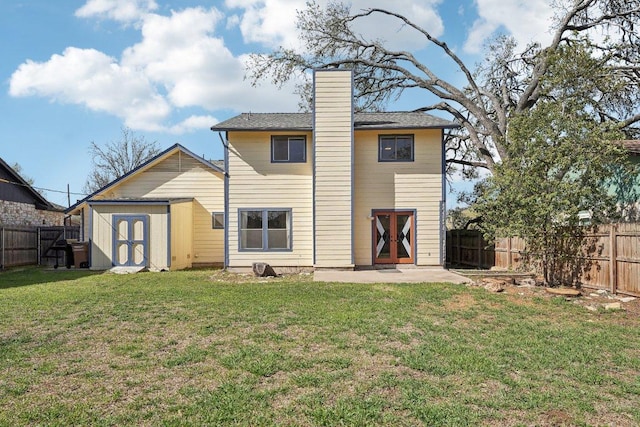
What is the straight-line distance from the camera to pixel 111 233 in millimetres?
14430

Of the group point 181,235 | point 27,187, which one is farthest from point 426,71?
point 27,187

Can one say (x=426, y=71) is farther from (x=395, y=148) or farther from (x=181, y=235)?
(x=181, y=235)

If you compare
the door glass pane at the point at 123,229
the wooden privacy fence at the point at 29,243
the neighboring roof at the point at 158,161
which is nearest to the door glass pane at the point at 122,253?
the door glass pane at the point at 123,229

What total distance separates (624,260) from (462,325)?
16.8ft

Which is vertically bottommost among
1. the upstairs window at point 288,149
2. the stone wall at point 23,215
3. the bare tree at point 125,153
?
the stone wall at point 23,215

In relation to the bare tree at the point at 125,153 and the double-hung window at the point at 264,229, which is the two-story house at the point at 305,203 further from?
the bare tree at the point at 125,153

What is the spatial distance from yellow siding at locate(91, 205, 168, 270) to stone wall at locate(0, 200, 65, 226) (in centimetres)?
652

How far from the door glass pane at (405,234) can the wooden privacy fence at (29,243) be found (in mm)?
14173

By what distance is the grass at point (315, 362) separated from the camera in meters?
3.56

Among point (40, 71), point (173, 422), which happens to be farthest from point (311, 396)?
point (40, 71)

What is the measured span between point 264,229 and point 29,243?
35.6ft

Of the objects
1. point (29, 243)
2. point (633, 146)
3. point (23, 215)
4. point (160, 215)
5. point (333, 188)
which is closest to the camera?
point (633, 146)

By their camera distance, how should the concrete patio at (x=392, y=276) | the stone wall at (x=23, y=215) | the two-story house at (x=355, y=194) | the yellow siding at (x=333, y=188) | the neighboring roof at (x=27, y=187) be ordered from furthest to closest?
1. the neighboring roof at (x=27, y=187)
2. the stone wall at (x=23, y=215)
3. the two-story house at (x=355, y=194)
4. the yellow siding at (x=333, y=188)
5. the concrete patio at (x=392, y=276)

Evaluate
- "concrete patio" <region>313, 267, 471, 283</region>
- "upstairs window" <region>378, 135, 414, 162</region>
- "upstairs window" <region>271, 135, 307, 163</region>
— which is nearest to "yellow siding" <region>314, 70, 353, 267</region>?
"concrete patio" <region>313, 267, 471, 283</region>
